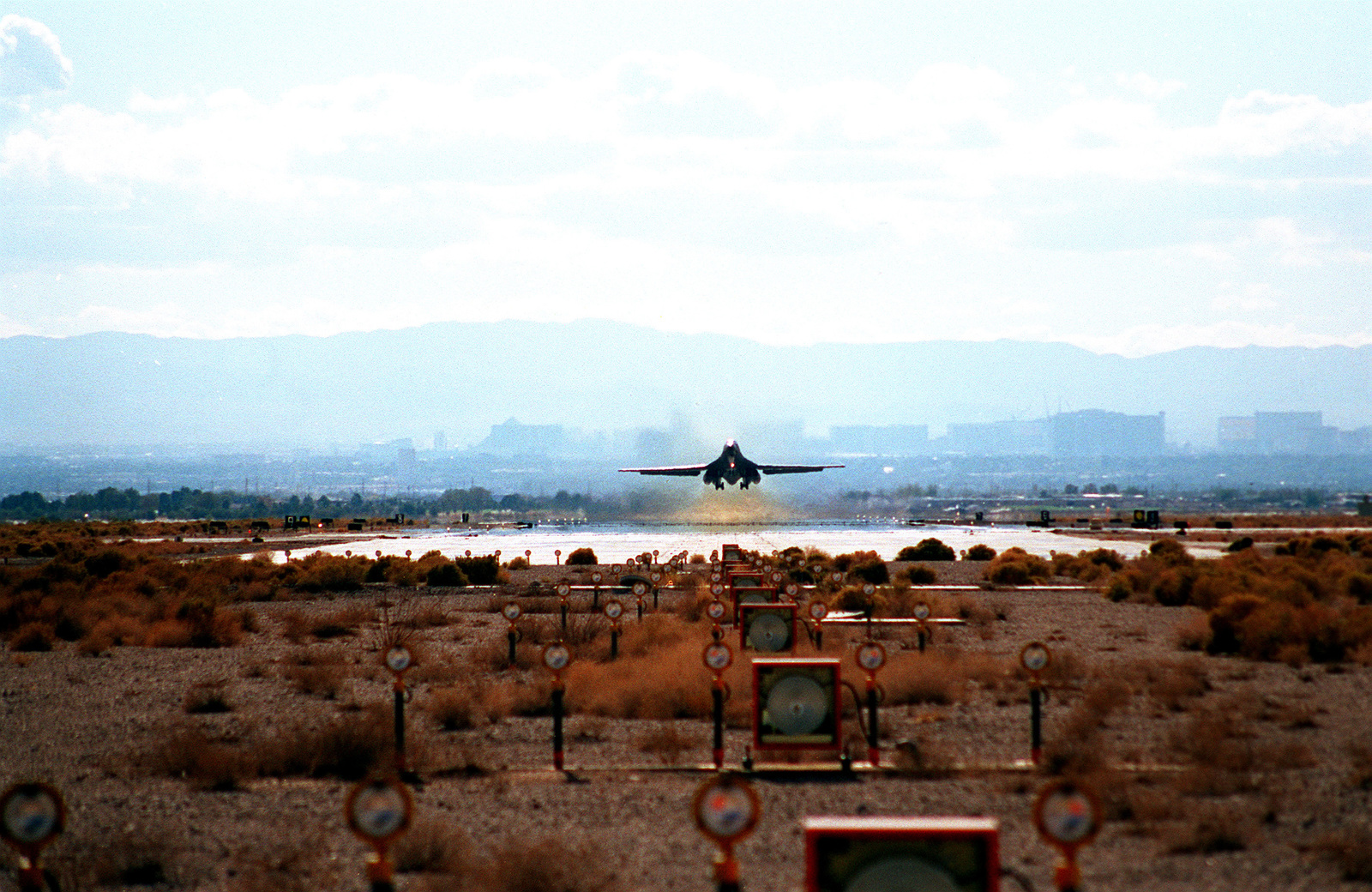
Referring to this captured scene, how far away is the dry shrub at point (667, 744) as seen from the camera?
15.6m

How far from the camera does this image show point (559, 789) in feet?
46.3

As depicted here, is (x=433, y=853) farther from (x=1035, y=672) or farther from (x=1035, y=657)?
(x=1035, y=672)

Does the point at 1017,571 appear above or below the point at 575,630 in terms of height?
above

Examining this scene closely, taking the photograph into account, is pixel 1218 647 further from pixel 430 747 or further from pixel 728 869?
pixel 728 869

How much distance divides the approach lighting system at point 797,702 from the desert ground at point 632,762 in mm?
429

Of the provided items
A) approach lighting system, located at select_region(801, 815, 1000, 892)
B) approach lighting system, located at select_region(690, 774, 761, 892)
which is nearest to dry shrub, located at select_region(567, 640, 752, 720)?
approach lighting system, located at select_region(801, 815, 1000, 892)

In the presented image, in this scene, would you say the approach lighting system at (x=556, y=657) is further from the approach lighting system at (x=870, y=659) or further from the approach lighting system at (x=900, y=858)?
the approach lighting system at (x=900, y=858)

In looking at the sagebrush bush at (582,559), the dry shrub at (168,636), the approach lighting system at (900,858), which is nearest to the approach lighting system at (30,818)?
the approach lighting system at (900,858)

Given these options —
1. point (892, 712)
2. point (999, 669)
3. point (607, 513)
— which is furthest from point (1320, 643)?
point (607, 513)

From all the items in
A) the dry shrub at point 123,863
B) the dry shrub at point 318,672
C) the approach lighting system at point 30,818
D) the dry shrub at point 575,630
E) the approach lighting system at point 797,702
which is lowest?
the dry shrub at point 123,863

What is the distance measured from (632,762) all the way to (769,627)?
265 inches

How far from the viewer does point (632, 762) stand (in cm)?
1562

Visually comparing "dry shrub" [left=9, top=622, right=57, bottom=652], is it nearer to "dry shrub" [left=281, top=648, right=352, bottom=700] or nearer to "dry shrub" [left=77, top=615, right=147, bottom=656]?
"dry shrub" [left=77, top=615, right=147, bottom=656]

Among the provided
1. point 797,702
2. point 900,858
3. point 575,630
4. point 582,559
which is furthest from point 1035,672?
point 582,559
